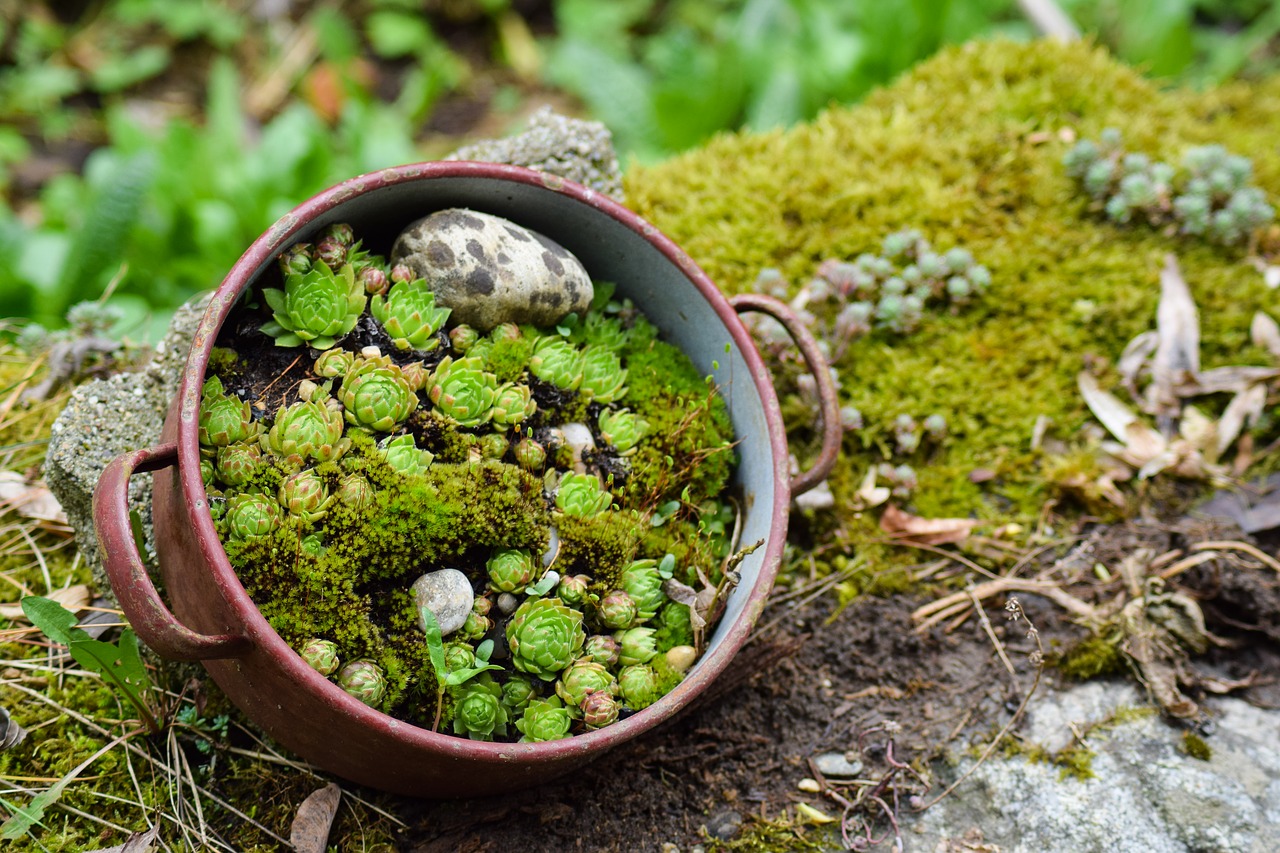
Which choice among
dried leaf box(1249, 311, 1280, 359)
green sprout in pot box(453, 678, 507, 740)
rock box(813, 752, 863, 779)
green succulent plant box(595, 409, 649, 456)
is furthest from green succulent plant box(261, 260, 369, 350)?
dried leaf box(1249, 311, 1280, 359)

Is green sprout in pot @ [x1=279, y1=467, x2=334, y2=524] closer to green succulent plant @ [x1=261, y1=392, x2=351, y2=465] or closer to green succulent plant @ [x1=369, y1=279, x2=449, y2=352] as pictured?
green succulent plant @ [x1=261, y1=392, x2=351, y2=465]

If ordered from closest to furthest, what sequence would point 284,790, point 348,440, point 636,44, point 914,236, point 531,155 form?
point 348,440
point 284,790
point 531,155
point 914,236
point 636,44

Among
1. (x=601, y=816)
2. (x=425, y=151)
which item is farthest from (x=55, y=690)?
(x=425, y=151)

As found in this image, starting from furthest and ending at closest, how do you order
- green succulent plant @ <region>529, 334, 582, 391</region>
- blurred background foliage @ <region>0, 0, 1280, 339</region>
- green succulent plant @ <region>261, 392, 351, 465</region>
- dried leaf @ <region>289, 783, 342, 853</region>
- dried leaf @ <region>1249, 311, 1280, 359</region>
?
blurred background foliage @ <region>0, 0, 1280, 339</region>, dried leaf @ <region>1249, 311, 1280, 359</region>, green succulent plant @ <region>529, 334, 582, 391</region>, dried leaf @ <region>289, 783, 342, 853</region>, green succulent plant @ <region>261, 392, 351, 465</region>

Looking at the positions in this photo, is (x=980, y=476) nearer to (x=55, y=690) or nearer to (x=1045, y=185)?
(x=1045, y=185)

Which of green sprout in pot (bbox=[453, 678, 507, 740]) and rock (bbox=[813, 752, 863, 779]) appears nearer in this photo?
green sprout in pot (bbox=[453, 678, 507, 740])

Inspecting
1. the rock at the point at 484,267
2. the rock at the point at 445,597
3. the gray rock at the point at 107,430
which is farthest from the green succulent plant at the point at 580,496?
the gray rock at the point at 107,430
